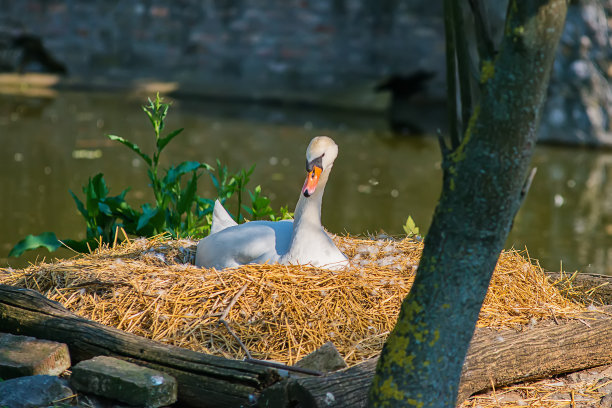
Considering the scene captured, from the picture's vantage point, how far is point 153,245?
3672 mm

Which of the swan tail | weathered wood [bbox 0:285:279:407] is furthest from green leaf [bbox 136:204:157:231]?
weathered wood [bbox 0:285:279:407]

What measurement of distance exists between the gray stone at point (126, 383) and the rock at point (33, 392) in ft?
0.17

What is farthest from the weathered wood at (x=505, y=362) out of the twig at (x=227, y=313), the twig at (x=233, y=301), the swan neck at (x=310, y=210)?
the swan neck at (x=310, y=210)

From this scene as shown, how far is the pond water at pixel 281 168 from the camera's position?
5855mm

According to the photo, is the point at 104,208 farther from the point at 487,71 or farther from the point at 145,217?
the point at 487,71

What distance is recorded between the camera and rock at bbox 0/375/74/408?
230 cm

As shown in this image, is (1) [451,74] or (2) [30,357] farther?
(2) [30,357]

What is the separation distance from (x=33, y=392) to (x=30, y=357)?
218mm

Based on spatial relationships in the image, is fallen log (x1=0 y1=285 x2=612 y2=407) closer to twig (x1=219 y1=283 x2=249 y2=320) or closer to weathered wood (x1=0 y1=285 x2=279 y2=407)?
weathered wood (x1=0 y1=285 x2=279 y2=407)

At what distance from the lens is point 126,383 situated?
92.2 inches

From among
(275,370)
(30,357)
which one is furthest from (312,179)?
(30,357)

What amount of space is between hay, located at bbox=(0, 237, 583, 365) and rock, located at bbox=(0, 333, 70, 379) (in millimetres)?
285

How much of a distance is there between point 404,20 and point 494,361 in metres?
10.2

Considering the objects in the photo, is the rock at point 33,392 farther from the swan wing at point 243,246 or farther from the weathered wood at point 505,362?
the swan wing at point 243,246
